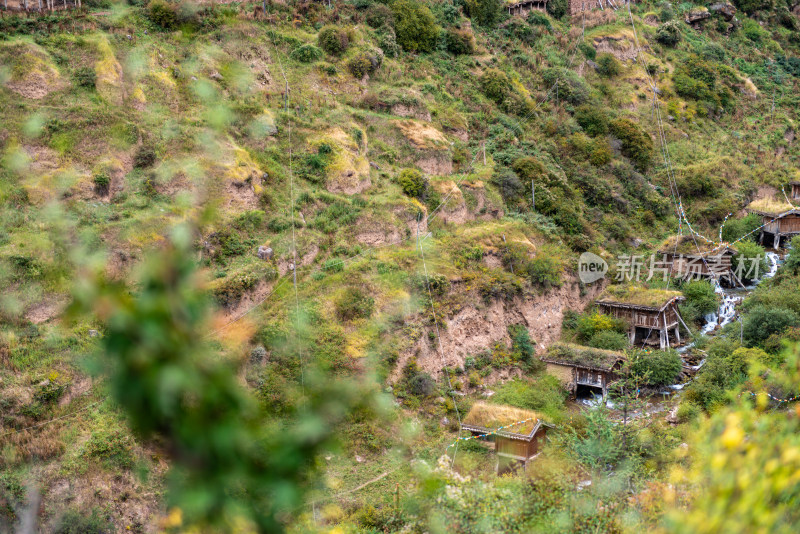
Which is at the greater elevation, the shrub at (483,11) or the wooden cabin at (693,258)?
the shrub at (483,11)

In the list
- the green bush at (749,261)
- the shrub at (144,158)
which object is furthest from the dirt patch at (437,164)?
the green bush at (749,261)

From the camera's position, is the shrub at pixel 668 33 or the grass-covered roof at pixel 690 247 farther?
the shrub at pixel 668 33

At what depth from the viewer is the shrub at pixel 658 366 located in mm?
19844

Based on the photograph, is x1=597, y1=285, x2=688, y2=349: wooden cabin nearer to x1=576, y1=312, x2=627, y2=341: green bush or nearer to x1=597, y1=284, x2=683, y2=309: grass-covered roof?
x1=597, y1=284, x2=683, y2=309: grass-covered roof

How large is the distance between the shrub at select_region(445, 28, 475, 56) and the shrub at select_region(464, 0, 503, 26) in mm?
4130

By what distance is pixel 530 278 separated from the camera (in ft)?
73.5

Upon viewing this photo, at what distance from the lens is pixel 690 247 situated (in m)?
27.4

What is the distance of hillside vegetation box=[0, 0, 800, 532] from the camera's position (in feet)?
9.45

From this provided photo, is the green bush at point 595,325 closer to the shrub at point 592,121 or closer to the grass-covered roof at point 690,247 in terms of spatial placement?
the grass-covered roof at point 690,247

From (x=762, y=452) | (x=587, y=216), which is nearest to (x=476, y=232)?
(x=587, y=216)

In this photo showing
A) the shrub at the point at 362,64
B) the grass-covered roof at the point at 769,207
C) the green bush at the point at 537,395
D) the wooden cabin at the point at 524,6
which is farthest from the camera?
the wooden cabin at the point at 524,6

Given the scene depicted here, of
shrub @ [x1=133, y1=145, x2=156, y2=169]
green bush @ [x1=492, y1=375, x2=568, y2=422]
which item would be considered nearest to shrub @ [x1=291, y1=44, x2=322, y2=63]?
shrub @ [x1=133, y1=145, x2=156, y2=169]

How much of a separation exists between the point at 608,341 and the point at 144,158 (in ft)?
55.8

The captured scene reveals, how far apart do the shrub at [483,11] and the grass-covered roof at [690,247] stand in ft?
59.8
